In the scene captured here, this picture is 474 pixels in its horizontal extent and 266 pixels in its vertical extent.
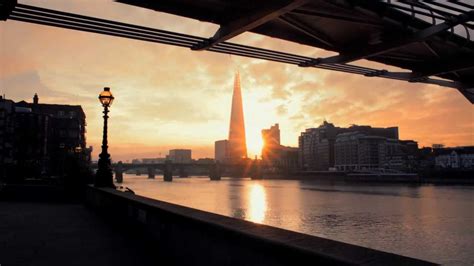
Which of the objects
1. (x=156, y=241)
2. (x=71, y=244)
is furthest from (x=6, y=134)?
(x=156, y=241)

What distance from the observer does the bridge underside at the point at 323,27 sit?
9227 mm

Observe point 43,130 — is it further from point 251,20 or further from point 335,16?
point 335,16

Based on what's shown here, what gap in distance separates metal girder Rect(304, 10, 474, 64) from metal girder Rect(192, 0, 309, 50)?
4.27 m

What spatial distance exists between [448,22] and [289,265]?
10421 millimetres

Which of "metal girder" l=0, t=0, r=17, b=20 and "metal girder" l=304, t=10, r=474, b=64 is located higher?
"metal girder" l=304, t=10, r=474, b=64

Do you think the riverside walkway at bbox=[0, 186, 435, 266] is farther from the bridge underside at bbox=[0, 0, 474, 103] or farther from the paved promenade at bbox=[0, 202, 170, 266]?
the bridge underside at bbox=[0, 0, 474, 103]

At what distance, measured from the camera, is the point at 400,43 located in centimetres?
1214

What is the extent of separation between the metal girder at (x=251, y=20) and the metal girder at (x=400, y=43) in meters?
4.27

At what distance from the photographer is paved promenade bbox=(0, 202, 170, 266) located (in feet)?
25.1

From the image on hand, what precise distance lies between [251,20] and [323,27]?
3370 mm

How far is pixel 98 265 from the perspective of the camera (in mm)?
7246

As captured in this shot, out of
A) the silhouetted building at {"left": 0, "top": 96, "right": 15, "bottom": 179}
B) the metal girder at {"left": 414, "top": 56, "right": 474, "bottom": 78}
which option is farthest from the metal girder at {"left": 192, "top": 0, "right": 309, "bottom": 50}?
the silhouetted building at {"left": 0, "top": 96, "right": 15, "bottom": 179}

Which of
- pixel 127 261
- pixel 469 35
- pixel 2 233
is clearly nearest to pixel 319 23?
pixel 469 35

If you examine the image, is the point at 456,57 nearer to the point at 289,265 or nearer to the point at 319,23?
the point at 319,23
